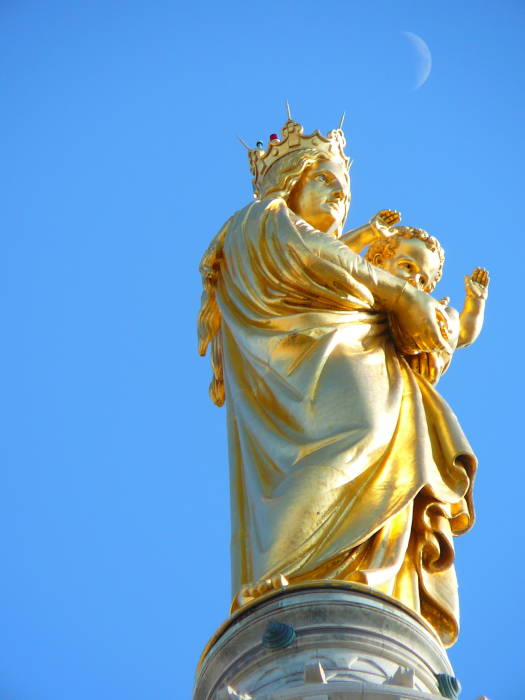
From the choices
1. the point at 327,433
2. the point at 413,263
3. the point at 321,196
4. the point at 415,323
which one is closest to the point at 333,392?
the point at 327,433

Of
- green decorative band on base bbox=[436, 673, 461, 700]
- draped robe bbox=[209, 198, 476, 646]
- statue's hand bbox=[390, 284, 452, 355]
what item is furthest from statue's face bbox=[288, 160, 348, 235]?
green decorative band on base bbox=[436, 673, 461, 700]

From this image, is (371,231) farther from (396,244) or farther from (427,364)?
(427,364)

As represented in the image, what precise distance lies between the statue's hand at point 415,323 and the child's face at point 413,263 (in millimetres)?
956

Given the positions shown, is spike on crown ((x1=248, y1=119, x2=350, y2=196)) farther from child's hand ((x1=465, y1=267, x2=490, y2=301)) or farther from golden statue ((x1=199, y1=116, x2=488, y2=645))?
child's hand ((x1=465, y1=267, x2=490, y2=301))

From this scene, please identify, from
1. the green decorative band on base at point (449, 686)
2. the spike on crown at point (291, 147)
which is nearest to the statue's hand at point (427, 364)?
the spike on crown at point (291, 147)

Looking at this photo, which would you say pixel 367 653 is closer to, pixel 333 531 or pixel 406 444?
pixel 333 531

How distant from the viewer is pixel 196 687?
1155 centimetres

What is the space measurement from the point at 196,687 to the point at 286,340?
396cm

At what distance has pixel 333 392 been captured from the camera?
13844 millimetres

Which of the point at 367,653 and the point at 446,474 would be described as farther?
the point at 446,474

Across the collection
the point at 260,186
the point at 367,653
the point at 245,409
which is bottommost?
the point at 367,653

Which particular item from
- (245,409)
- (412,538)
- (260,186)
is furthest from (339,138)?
(412,538)

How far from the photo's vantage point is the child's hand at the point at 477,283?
16594 mm

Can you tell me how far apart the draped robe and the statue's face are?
69 cm
